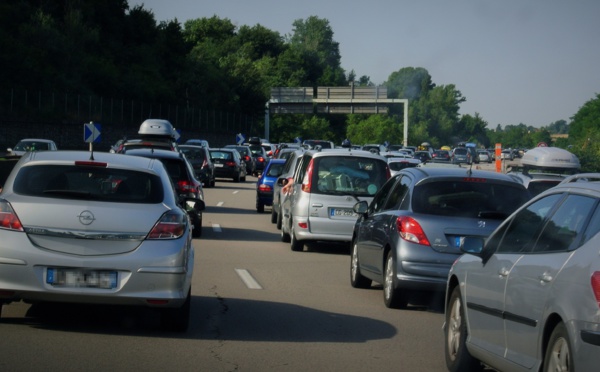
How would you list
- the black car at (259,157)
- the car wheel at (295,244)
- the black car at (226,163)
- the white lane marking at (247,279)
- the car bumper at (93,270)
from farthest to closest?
the black car at (259,157) → the black car at (226,163) → the car wheel at (295,244) → the white lane marking at (247,279) → the car bumper at (93,270)

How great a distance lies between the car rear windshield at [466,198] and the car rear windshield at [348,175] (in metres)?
6.23

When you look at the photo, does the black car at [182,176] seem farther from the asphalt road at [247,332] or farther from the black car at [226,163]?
the black car at [226,163]

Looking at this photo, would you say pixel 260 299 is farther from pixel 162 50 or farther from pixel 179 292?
pixel 162 50

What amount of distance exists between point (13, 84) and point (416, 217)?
188 ft

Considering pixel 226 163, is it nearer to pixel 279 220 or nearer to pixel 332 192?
pixel 279 220

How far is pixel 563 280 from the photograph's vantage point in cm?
611

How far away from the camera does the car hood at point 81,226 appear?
9.30 m

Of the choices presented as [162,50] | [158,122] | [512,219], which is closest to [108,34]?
[162,50]

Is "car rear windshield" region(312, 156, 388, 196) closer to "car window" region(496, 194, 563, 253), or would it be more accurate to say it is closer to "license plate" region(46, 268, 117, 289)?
"license plate" region(46, 268, 117, 289)

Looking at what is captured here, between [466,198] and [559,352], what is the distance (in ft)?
19.4

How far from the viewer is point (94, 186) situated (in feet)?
33.6

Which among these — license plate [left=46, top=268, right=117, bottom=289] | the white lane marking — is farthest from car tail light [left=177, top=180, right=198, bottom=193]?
license plate [left=46, top=268, right=117, bottom=289]

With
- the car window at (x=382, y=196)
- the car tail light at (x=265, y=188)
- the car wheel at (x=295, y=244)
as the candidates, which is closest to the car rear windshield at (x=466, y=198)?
the car window at (x=382, y=196)

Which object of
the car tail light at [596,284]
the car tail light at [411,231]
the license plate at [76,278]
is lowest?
the license plate at [76,278]
